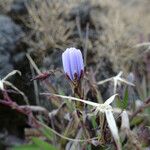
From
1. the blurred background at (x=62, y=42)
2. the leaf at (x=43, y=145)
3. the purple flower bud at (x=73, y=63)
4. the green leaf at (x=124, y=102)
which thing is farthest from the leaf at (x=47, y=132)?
the purple flower bud at (x=73, y=63)

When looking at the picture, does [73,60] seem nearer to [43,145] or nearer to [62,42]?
[43,145]

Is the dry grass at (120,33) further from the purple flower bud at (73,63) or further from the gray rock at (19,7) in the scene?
the purple flower bud at (73,63)

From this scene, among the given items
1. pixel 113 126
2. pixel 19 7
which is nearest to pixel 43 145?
pixel 113 126

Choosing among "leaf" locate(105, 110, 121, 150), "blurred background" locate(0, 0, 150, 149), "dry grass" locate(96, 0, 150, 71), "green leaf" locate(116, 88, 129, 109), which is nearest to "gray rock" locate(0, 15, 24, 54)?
"blurred background" locate(0, 0, 150, 149)

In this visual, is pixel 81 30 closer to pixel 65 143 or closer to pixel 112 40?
pixel 112 40

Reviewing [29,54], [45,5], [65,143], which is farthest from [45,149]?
[45,5]
